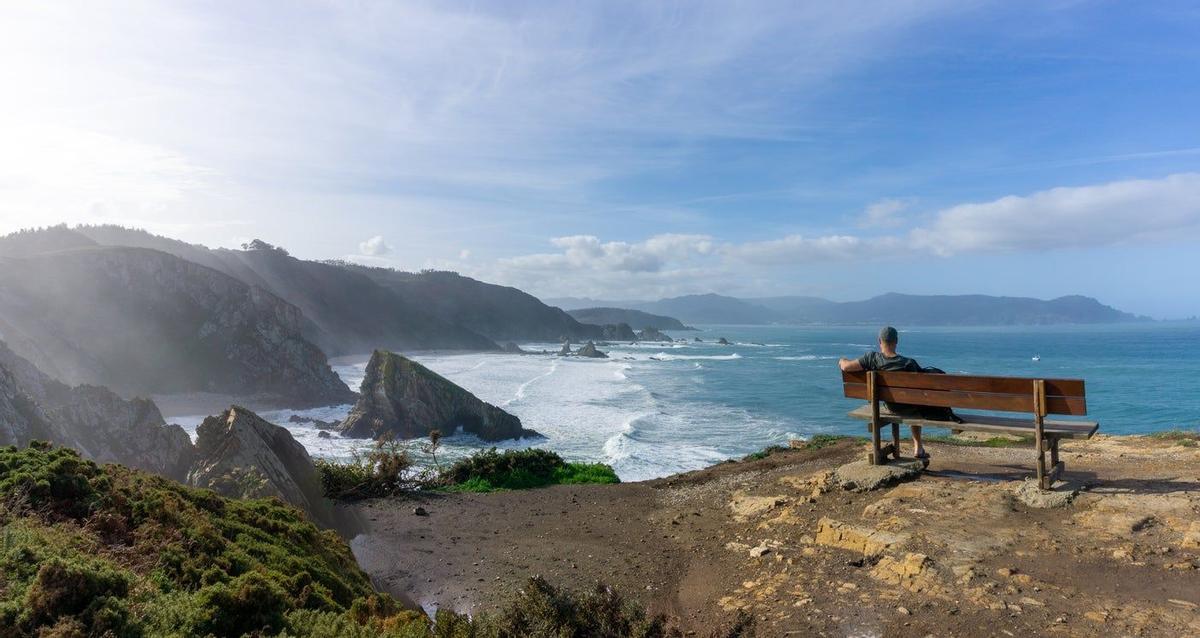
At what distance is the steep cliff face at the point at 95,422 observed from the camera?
49.9 ft


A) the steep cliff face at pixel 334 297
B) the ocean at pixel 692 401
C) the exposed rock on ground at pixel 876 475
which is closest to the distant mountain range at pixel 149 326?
the ocean at pixel 692 401

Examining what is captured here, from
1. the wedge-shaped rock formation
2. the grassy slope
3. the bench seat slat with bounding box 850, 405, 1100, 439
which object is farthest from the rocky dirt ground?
the wedge-shaped rock formation

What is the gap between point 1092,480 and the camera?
6562mm

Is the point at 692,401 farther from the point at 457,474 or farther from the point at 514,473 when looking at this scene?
the point at 457,474

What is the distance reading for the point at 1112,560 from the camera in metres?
4.61

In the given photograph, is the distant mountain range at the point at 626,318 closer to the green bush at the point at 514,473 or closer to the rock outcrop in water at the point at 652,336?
the rock outcrop in water at the point at 652,336

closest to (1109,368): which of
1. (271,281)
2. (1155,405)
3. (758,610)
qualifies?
(1155,405)

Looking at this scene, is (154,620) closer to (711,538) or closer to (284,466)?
(711,538)

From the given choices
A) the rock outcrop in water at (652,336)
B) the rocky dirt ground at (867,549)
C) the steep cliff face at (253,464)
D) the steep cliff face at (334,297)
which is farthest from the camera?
the rock outcrop in water at (652,336)

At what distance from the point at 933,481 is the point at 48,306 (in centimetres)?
4932

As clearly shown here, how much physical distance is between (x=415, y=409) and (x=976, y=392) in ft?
78.6

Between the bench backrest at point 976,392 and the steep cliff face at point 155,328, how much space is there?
39131 millimetres

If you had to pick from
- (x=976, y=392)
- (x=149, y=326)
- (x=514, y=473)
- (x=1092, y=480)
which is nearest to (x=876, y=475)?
(x=976, y=392)

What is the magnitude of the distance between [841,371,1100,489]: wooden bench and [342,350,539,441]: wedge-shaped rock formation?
801 inches
